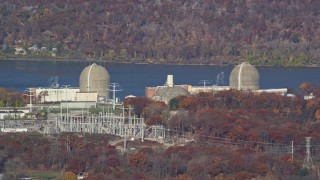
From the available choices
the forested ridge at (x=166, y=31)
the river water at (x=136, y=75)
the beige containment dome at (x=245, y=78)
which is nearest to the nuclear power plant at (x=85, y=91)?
the beige containment dome at (x=245, y=78)

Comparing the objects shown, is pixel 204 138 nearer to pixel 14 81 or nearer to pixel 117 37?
pixel 14 81

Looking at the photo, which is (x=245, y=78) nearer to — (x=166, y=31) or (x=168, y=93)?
(x=168, y=93)

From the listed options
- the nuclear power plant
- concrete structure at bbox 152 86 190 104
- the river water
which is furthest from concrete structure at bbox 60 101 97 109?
the river water

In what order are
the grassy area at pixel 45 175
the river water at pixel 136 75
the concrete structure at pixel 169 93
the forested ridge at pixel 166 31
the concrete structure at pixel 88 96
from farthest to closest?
1. the forested ridge at pixel 166 31
2. the river water at pixel 136 75
3. the concrete structure at pixel 169 93
4. the concrete structure at pixel 88 96
5. the grassy area at pixel 45 175

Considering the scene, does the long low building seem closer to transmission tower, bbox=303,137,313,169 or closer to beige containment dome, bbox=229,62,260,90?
beige containment dome, bbox=229,62,260,90

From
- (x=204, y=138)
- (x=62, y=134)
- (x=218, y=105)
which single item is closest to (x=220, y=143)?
(x=204, y=138)

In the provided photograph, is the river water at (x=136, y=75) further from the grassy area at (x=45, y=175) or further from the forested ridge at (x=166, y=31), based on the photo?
the grassy area at (x=45, y=175)

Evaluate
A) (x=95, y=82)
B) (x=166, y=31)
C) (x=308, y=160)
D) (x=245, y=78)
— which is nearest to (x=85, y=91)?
(x=95, y=82)
